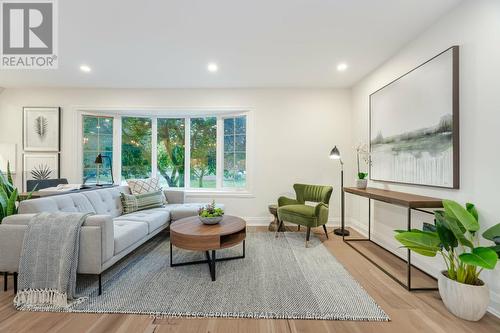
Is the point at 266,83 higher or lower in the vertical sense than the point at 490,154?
higher

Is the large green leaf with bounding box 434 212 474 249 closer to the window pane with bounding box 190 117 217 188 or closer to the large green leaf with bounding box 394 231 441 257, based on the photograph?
the large green leaf with bounding box 394 231 441 257

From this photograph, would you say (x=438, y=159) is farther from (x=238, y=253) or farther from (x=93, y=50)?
(x=93, y=50)

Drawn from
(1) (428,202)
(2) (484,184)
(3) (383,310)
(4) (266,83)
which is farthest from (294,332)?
(4) (266,83)

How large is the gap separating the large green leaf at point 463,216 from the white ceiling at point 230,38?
1.86m

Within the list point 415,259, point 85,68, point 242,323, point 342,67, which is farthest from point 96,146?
point 415,259

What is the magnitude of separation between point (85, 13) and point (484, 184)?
3.95 metres

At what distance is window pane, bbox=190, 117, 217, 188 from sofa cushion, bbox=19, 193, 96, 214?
2.02 m

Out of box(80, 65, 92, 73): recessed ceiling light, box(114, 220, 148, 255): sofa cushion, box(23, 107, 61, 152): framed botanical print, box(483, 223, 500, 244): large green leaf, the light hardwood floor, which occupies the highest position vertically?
box(80, 65, 92, 73): recessed ceiling light

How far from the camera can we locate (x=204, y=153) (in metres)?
4.53

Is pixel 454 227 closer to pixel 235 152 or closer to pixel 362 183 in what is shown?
pixel 362 183

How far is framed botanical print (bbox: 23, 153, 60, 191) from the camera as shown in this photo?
4.09 metres

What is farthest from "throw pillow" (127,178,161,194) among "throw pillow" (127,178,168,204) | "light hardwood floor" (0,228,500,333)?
"light hardwood floor" (0,228,500,333)

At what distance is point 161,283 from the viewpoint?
2.15 meters

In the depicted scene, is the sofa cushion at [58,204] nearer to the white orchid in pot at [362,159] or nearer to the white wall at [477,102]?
the white orchid in pot at [362,159]
